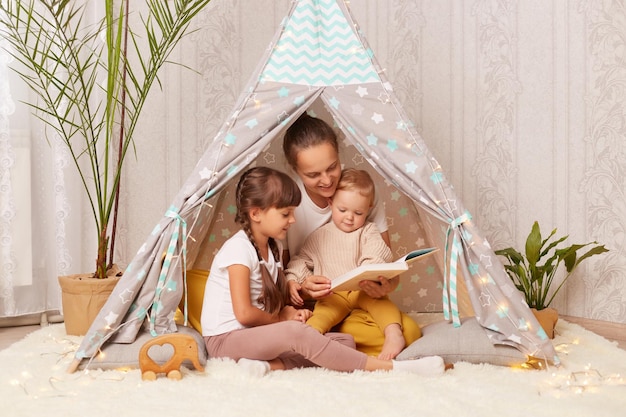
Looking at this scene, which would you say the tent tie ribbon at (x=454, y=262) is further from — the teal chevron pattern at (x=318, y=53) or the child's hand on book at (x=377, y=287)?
the teal chevron pattern at (x=318, y=53)

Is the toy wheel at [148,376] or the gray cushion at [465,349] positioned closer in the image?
the toy wheel at [148,376]

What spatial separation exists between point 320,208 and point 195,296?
1.90 ft

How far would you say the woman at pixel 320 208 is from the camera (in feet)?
8.54

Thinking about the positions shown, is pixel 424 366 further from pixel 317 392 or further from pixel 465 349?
pixel 317 392

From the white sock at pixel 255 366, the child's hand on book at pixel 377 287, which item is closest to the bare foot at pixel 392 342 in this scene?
the child's hand on book at pixel 377 287

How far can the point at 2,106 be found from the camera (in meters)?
3.20

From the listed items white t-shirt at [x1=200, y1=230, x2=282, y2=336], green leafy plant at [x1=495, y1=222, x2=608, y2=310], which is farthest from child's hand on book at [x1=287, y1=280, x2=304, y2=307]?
green leafy plant at [x1=495, y1=222, x2=608, y2=310]

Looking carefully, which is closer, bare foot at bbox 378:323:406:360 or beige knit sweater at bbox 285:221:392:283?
bare foot at bbox 378:323:406:360

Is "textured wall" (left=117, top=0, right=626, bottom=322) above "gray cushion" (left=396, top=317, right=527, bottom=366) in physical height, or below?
above

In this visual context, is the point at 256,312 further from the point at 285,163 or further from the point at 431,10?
the point at 431,10

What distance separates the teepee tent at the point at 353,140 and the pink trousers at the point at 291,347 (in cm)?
29

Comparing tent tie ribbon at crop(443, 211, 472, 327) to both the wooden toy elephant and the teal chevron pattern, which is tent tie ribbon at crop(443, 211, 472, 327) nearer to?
the teal chevron pattern

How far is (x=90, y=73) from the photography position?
3.46 meters

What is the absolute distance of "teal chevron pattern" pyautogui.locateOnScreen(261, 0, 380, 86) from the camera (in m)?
2.56
